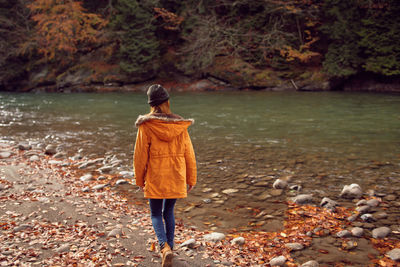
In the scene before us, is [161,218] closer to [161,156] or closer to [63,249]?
[161,156]

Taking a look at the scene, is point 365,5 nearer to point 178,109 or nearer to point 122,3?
point 178,109

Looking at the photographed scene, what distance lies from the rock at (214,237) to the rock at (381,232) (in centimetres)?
186

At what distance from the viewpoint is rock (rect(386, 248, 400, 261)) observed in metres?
3.32

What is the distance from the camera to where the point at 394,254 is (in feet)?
11.1

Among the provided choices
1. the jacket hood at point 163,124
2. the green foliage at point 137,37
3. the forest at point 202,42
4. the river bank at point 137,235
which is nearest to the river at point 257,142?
the river bank at point 137,235

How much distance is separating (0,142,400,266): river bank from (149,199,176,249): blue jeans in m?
0.26

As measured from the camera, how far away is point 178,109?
52.3 ft

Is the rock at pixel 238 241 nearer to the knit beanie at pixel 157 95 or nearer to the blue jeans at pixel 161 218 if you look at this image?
the blue jeans at pixel 161 218

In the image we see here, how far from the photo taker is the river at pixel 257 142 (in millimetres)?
5258

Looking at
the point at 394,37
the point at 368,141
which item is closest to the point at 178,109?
the point at 368,141

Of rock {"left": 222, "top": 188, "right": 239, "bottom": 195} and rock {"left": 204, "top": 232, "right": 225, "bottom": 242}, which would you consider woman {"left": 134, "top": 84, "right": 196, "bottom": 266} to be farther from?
rock {"left": 222, "top": 188, "right": 239, "bottom": 195}

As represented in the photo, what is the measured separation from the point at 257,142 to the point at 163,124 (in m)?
6.32

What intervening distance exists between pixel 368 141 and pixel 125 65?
2237cm

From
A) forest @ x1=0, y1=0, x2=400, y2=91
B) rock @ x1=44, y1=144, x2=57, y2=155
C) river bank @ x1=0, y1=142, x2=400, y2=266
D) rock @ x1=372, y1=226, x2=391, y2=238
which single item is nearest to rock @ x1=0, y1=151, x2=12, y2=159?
rock @ x1=44, y1=144, x2=57, y2=155
